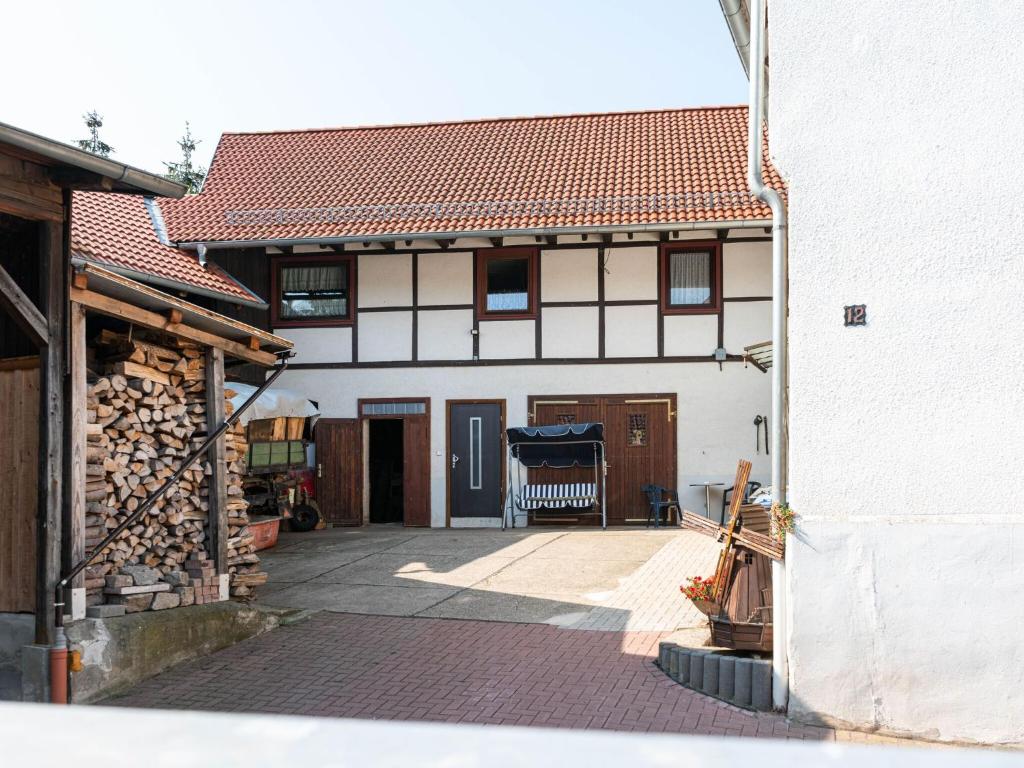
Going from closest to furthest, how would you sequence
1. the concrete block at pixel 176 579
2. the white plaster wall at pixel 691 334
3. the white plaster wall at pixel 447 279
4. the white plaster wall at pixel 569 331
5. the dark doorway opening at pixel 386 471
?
the concrete block at pixel 176 579 → the white plaster wall at pixel 691 334 → the white plaster wall at pixel 569 331 → the white plaster wall at pixel 447 279 → the dark doorway opening at pixel 386 471

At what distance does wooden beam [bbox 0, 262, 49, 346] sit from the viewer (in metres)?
6.39

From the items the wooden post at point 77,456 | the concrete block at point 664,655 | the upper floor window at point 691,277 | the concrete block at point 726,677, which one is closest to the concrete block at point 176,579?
the wooden post at point 77,456

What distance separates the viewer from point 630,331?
1670 cm

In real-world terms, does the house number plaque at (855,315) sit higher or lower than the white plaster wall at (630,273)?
lower

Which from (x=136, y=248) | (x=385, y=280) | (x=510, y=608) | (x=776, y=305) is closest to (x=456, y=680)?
(x=510, y=608)

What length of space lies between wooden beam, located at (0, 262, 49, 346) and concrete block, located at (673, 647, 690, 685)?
4773 mm

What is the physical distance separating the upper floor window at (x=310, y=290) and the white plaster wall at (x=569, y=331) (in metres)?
3.43

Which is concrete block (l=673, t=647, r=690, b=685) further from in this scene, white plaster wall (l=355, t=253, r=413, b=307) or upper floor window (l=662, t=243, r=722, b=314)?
white plaster wall (l=355, t=253, r=413, b=307)

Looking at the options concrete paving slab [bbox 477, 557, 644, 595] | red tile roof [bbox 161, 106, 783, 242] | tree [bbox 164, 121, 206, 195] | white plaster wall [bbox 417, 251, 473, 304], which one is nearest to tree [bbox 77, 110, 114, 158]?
tree [bbox 164, 121, 206, 195]

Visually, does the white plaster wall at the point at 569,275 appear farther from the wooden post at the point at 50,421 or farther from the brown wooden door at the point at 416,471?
the wooden post at the point at 50,421

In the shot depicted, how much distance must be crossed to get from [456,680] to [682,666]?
5.26 ft

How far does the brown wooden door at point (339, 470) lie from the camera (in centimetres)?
1734

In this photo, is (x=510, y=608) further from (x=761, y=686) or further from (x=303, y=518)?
(x=303, y=518)

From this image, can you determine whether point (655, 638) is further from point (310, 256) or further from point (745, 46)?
point (310, 256)
